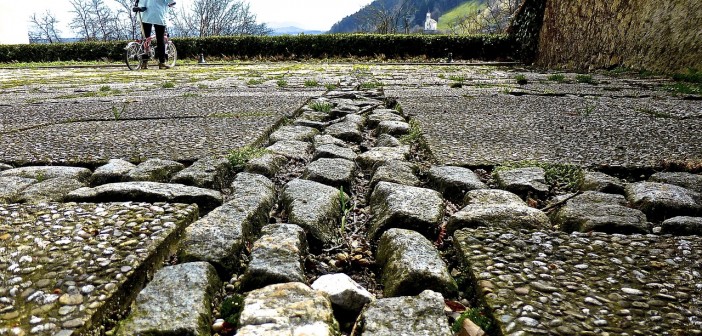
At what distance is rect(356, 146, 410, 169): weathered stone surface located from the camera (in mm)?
1786

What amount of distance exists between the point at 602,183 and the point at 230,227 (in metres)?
1.10

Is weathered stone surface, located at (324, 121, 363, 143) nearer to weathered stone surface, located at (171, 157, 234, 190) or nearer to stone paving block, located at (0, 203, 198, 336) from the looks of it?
weathered stone surface, located at (171, 157, 234, 190)

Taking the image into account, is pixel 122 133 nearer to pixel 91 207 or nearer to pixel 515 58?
pixel 91 207

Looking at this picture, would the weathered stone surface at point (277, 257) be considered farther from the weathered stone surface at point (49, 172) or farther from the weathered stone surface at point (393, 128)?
the weathered stone surface at point (393, 128)

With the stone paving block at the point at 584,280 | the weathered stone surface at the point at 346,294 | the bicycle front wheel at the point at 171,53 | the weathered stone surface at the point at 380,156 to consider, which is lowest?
the weathered stone surface at the point at 346,294

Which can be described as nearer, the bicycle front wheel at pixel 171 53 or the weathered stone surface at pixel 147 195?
the weathered stone surface at pixel 147 195

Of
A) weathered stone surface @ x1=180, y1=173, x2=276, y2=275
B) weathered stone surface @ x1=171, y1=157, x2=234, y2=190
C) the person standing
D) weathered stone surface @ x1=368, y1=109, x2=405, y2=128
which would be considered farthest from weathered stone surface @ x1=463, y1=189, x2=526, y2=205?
the person standing

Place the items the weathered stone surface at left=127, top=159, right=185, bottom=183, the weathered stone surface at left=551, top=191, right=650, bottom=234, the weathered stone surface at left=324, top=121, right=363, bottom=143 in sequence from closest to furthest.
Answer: the weathered stone surface at left=551, top=191, right=650, bottom=234
the weathered stone surface at left=127, top=159, right=185, bottom=183
the weathered stone surface at left=324, top=121, right=363, bottom=143

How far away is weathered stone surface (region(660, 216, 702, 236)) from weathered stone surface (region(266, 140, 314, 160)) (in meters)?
1.24

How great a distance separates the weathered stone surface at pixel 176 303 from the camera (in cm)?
74

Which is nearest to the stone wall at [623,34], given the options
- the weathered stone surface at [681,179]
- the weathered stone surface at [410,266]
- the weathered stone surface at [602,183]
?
the weathered stone surface at [681,179]

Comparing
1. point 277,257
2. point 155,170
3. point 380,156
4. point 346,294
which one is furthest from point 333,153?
point 346,294

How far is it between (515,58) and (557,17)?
352 centimetres

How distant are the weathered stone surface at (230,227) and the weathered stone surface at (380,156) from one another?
0.47 metres
